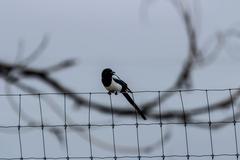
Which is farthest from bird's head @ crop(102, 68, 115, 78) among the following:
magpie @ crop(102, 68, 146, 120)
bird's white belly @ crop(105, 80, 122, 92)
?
bird's white belly @ crop(105, 80, 122, 92)

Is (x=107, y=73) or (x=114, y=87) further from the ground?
(x=107, y=73)

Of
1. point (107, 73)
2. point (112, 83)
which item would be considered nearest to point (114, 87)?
point (112, 83)

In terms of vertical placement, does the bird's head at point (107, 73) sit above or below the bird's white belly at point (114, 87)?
above

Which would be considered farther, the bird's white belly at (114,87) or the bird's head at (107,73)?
the bird's head at (107,73)

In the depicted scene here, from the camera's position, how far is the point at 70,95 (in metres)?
2.38

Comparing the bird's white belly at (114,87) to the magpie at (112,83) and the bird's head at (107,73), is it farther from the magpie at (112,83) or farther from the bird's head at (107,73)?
the bird's head at (107,73)

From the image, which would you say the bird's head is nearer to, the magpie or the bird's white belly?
the magpie

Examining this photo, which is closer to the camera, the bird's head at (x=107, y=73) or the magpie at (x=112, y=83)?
the magpie at (x=112, y=83)

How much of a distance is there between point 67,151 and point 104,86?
2029mm

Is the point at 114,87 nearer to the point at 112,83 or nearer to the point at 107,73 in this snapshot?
the point at 112,83

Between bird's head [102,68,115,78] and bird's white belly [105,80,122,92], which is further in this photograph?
bird's head [102,68,115,78]

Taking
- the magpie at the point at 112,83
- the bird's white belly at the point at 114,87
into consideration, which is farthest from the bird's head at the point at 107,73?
the bird's white belly at the point at 114,87

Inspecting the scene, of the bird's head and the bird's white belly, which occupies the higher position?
the bird's head

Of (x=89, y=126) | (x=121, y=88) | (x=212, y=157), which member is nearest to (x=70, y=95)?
(x=89, y=126)
